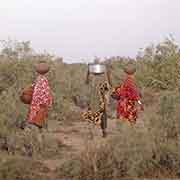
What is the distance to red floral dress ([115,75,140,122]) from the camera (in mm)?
11719

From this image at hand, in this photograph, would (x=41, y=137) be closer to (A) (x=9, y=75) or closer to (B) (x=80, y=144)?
(B) (x=80, y=144)

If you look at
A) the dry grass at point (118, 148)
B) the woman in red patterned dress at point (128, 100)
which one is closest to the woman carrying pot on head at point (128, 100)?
the woman in red patterned dress at point (128, 100)

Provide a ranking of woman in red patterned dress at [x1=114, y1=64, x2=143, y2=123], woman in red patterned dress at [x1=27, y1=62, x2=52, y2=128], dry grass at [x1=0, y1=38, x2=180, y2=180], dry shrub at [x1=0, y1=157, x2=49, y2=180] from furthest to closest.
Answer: woman in red patterned dress at [x1=114, y1=64, x2=143, y2=123], woman in red patterned dress at [x1=27, y1=62, x2=52, y2=128], dry grass at [x1=0, y1=38, x2=180, y2=180], dry shrub at [x1=0, y1=157, x2=49, y2=180]

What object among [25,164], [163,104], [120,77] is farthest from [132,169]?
[120,77]

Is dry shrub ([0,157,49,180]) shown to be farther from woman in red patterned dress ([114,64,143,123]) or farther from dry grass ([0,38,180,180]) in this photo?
woman in red patterned dress ([114,64,143,123])

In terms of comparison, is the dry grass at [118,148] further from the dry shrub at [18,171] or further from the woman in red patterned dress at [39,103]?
the woman in red patterned dress at [39,103]

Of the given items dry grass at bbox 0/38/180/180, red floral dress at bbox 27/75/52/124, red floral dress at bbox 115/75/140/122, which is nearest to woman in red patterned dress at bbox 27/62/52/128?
red floral dress at bbox 27/75/52/124

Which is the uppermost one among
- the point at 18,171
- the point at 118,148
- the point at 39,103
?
the point at 39,103

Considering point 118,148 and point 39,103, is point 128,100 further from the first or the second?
point 118,148

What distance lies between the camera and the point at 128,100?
11.8m

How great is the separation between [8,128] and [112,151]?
3267 millimetres

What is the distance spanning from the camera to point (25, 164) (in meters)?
8.25

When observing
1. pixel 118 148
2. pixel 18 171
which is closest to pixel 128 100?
pixel 118 148

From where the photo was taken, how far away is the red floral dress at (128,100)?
11719mm
